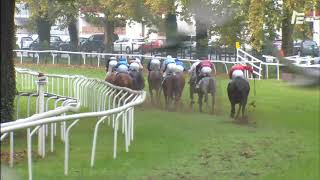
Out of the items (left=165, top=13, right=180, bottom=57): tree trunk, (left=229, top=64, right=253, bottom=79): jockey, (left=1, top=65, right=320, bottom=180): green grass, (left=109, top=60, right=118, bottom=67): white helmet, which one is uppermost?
(left=165, top=13, right=180, bottom=57): tree trunk

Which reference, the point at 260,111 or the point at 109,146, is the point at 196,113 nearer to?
the point at 260,111

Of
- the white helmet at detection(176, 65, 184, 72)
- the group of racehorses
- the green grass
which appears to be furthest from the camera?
the white helmet at detection(176, 65, 184, 72)

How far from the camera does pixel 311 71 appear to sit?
1.64 metres

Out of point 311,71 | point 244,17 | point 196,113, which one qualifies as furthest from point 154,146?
point 311,71

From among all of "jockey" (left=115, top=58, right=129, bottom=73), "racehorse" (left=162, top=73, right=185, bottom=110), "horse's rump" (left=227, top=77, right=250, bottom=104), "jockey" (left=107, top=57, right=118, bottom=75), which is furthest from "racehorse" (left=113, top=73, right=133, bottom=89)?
"horse's rump" (left=227, top=77, right=250, bottom=104)

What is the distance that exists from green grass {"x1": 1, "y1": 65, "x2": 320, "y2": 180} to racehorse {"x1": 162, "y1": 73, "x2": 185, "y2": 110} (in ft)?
7.77

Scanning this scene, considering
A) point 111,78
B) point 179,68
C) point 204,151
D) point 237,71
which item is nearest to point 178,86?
point 179,68

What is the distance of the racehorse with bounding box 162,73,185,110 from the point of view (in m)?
14.1

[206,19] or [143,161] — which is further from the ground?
[206,19]

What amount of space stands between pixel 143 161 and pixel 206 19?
20.3ft

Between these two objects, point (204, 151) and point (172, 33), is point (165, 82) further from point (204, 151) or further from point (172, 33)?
point (172, 33)

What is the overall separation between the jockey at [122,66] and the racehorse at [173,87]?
1004 millimetres

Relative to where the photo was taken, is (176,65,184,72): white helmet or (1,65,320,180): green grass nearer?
(1,65,320,180): green grass

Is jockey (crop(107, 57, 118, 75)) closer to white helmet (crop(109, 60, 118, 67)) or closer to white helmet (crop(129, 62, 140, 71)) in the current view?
white helmet (crop(109, 60, 118, 67))
